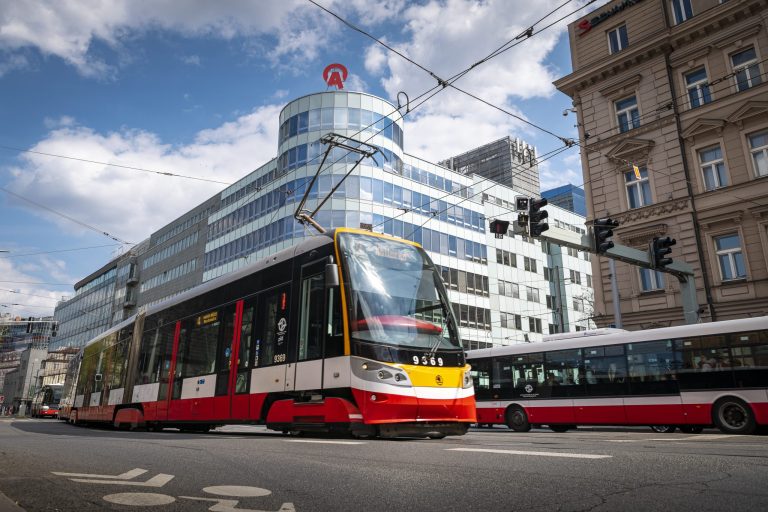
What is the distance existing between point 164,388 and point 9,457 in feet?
23.9

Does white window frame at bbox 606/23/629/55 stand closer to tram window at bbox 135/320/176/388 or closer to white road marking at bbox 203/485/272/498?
tram window at bbox 135/320/176/388

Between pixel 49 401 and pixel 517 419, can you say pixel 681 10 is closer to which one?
pixel 517 419

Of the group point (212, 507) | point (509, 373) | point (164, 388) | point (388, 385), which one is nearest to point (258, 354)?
point (388, 385)

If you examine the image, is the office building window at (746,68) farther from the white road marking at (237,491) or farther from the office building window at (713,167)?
the white road marking at (237,491)

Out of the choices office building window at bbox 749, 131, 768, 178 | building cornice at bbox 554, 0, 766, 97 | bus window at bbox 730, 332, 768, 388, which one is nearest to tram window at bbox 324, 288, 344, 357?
bus window at bbox 730, 332, 768, 388

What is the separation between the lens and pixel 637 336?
49.4ft

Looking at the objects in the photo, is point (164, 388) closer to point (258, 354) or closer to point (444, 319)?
point (258, 354)

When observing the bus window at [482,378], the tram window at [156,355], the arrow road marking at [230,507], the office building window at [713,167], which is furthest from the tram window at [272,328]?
the office building window at [713,167]

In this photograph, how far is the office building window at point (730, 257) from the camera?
67.9ft

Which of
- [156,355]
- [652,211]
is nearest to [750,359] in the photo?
[652,211]

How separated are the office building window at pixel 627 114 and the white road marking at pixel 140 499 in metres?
25.1

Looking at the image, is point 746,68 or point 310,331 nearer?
point 310,331

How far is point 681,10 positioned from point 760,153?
7.53 meters

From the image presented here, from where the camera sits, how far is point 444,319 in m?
9.73
